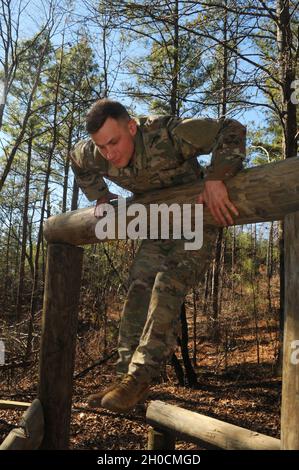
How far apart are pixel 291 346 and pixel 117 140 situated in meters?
1.22

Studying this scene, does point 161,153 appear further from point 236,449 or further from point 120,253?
point 120,253

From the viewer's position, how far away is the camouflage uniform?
1933 millimetres

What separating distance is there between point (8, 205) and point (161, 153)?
54.5ft

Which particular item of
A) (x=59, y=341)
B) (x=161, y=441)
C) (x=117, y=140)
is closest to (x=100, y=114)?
(x=117, y=140)

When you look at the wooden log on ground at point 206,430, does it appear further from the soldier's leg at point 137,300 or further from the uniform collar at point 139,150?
the uniform collar at point 139,150

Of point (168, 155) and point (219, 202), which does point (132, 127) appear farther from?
point (219, 202)

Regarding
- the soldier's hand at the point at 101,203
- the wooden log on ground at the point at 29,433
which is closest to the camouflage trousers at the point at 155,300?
the soldier's hand at the point at 101,203

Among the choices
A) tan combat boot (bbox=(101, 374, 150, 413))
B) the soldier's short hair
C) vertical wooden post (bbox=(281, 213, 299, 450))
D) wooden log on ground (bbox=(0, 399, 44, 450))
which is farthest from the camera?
wooden log on ground (bbox=(0, 399, 44, 450))

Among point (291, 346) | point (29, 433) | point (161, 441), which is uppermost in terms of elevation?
point (291, 346)

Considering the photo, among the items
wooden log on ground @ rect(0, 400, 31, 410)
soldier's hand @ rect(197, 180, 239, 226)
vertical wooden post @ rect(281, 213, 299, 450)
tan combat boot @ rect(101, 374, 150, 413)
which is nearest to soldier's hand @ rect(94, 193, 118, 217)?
soldier's hand @ rect(197, 180, 239, 226)

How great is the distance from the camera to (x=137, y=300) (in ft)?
7.38

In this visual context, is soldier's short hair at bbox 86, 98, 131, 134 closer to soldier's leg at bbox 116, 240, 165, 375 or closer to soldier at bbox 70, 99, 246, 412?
soldier at bbox 70, 99, 246, 412

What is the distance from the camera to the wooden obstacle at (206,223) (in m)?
1.67

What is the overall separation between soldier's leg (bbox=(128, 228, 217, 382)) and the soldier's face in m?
0.51
